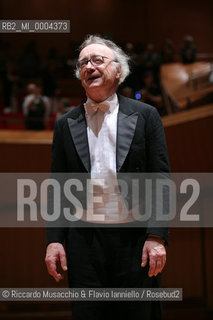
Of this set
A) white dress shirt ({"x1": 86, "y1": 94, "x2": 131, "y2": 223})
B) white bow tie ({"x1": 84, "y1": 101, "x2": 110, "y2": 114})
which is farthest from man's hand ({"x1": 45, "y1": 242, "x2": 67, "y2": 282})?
white bow tie ({"x1": 84, "y1": 101, "x2": 110, "y2": 114})

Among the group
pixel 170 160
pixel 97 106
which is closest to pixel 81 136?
pixel 97 106

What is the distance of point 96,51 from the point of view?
1744 mm

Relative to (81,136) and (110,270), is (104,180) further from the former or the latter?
(110,270)

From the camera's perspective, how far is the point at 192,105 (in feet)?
14.7

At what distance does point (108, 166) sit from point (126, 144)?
0.11 metres

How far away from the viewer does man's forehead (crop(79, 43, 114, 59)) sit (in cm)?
175

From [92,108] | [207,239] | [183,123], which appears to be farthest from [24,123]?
[92,108]

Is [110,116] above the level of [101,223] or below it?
above

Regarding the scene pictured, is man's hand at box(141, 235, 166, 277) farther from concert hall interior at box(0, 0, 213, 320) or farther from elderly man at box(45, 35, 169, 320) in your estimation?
concert hall interior at box(0, 0, 213, 320)

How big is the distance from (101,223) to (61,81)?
17.9ft

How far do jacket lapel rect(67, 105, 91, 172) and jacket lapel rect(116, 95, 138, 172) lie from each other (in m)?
0.12

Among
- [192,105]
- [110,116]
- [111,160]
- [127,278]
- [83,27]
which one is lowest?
[127,278]

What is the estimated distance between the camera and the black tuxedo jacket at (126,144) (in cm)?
170

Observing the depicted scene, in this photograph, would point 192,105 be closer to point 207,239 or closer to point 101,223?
point 207,239
